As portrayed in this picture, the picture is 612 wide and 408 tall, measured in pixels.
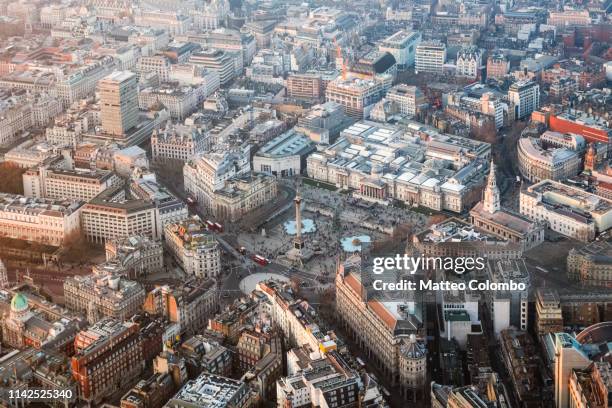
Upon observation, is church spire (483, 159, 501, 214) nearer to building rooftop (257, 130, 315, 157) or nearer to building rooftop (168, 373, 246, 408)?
building rooftop (257, 130, 315, 157)

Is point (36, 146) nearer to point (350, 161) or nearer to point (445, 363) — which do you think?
point (350, 161)

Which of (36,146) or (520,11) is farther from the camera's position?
(520,11)

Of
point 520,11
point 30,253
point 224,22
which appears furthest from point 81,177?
point 520,11

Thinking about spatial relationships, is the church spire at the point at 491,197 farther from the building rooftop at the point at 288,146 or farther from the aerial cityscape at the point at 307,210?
the building rooftop at the point at 288,146

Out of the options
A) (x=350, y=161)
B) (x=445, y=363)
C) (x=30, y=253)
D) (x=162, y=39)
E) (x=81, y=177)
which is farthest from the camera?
(x=162, y=39)

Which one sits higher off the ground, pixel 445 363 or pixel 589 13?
pixel 589 13
